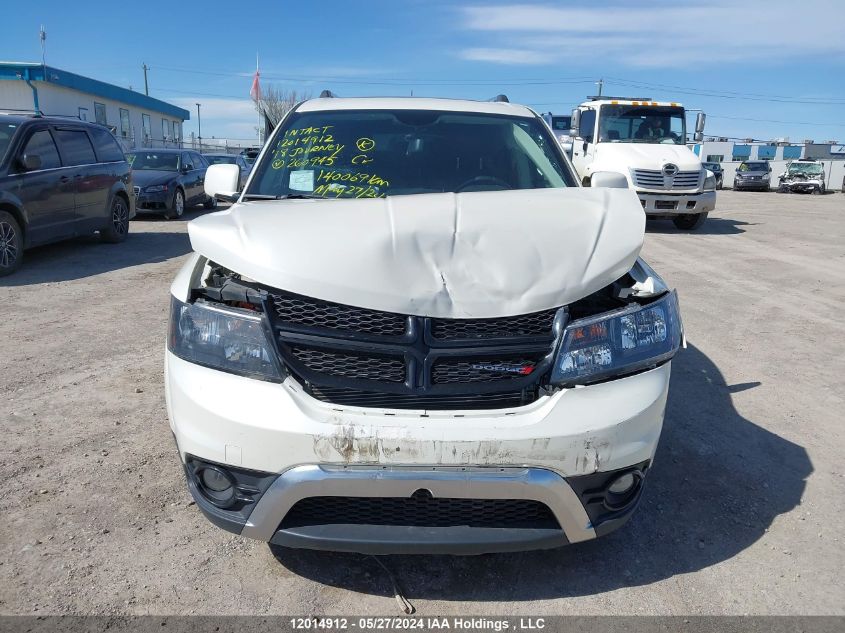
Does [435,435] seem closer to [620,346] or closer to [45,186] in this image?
[620,346]

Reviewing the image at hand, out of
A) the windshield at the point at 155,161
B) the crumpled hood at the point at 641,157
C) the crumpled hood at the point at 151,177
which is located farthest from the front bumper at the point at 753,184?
the crumpled hood at the point at 151,177

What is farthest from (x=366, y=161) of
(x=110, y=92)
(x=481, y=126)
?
(x=110, y=92)

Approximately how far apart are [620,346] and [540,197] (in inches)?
Answer: 31.2

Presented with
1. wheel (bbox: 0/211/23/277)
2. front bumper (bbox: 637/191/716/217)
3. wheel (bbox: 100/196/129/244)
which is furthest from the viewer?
front bumper (bbox: 637/191/716/217)

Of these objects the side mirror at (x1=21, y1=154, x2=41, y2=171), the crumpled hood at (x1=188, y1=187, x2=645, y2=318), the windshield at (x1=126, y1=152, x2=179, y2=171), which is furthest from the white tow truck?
the crumpled hood at (x1=188, y1=187, x2=645, y2=318)

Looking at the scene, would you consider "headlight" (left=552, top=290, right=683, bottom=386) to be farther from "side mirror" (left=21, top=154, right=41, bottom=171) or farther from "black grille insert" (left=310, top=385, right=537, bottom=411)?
"side mirror" (left=21, top=154, right=41, bottom=171)

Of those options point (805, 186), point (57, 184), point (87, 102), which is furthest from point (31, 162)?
point (805, 186)

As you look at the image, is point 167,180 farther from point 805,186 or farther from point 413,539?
point 805,186

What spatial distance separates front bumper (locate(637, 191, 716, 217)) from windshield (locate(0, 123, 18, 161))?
10843 mm

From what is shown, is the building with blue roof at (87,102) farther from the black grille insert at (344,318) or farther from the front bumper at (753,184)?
the front bumper at (753,184)

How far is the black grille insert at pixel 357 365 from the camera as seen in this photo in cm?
222

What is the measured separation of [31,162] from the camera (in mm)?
8141

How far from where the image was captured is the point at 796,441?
381 centimetres

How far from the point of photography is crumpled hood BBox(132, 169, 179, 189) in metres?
14.1
